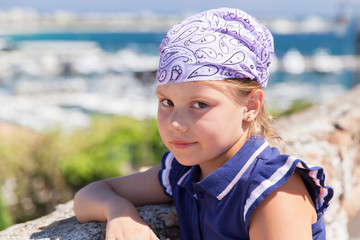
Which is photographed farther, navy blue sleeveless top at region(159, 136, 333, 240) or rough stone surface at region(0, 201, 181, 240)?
rough stone surface at region(0, 201, 181, 240)

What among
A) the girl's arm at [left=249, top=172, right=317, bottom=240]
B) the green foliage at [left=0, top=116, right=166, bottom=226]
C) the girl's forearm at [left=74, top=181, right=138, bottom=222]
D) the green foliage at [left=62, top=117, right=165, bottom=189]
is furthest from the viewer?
the green foliage at [left=62, top=117, right=165, bottom=189]

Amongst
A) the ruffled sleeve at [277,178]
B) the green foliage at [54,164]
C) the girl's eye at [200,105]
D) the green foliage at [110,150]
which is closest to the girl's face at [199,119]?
the girl's eye at [200,105]

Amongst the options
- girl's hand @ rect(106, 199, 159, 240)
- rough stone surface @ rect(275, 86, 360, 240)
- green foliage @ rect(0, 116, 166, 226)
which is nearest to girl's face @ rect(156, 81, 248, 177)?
girl's hand @ rect(106, 199, 159, 240)

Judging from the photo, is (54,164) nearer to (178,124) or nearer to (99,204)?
(99,204)

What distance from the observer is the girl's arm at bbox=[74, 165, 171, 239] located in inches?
43.3

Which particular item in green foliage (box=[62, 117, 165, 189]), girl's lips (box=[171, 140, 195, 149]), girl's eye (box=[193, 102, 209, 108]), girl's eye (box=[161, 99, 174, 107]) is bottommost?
green foliage (box=[62, 117, 165, 189])

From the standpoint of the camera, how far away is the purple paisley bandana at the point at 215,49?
0.99m

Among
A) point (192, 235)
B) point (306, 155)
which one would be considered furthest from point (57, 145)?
point (192, 235)

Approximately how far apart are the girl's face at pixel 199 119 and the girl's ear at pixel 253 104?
0.01 metres

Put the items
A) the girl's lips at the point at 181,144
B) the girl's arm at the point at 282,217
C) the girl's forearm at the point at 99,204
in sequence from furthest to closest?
the girl's forearm at the point at 99,204 → the girl's lips at the point at 181,144 → the girl's arm at the point at 282,217

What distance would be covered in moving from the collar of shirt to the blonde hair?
0.17ft

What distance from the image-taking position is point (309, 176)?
103 centimetres

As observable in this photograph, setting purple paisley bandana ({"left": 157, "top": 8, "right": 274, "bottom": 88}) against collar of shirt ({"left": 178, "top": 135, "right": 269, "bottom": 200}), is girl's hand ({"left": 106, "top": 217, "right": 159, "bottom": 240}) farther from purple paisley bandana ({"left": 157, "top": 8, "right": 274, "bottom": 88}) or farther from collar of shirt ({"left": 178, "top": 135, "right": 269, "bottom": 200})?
purple paisley bandana ({"left": 157, "top": 8, "right": 274, "bottom": 88})

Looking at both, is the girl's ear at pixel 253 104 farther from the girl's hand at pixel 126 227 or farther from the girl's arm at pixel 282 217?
the girl's hand at pixel 126 227
